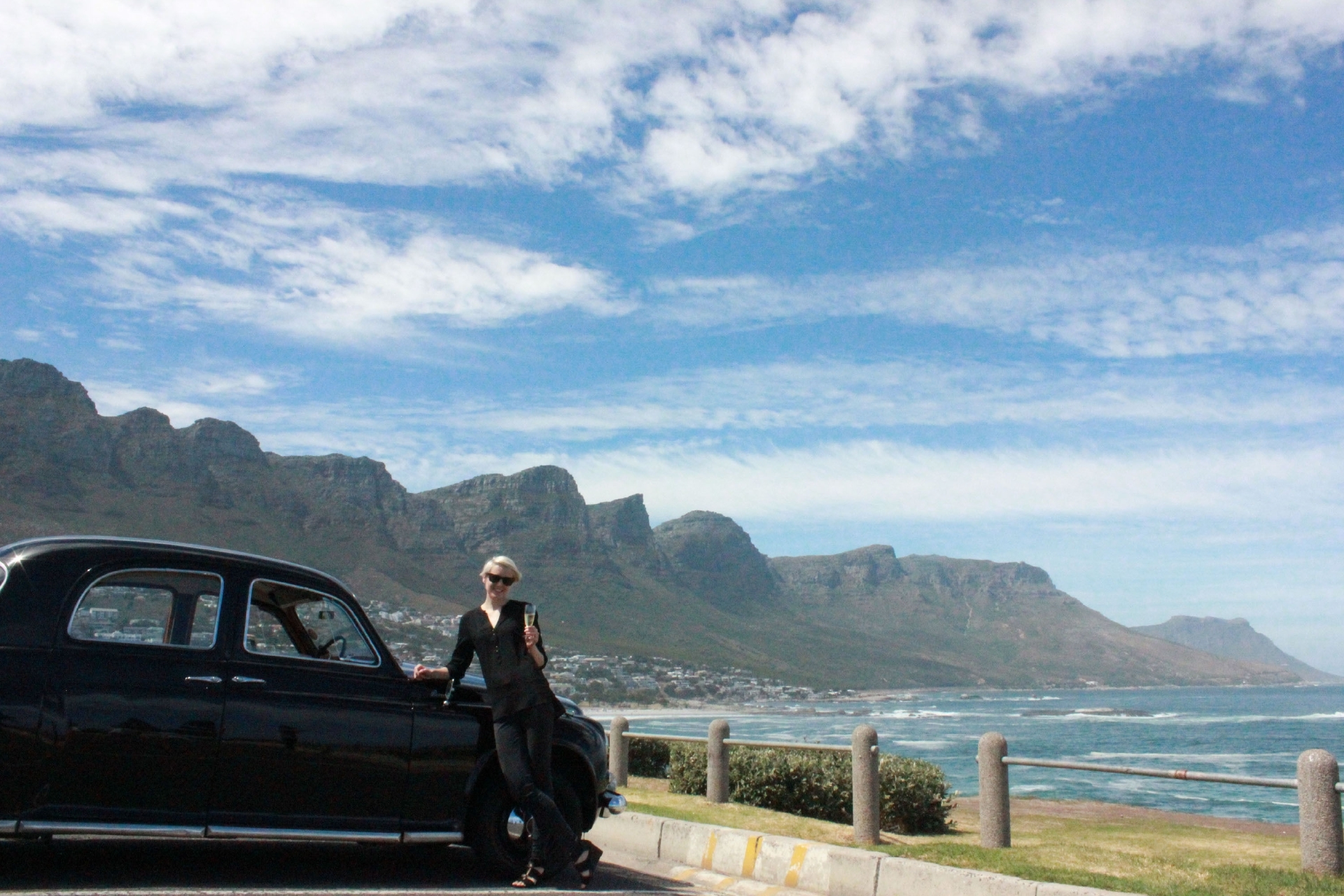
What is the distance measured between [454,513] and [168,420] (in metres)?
59.9

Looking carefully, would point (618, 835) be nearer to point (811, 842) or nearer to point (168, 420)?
point (811, 842)

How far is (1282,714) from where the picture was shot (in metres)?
137

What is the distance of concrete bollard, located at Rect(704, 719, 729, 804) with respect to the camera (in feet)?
40.4

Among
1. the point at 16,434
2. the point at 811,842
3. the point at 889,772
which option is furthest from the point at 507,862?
the point at 16,434

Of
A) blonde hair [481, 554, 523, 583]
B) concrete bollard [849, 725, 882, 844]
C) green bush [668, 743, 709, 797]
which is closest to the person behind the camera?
blonde hair [481, 554, 523, 583]

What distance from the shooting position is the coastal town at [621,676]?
81188 millimetres

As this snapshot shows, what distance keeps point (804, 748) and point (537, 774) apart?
4.86m

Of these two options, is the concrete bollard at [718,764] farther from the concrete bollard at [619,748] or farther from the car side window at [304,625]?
the car side window at [304,625]

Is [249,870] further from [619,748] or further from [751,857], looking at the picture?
[619,748]

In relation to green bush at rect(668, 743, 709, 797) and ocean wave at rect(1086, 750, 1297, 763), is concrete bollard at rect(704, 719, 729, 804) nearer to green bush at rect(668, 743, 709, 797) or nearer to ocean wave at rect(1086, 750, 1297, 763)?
green bush at rect(668, 743, 709, 797)

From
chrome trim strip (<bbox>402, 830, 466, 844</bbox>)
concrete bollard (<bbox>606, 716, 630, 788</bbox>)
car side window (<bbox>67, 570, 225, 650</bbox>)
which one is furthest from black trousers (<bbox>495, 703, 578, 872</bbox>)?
concrete bollard (<bbox>606, 716, 630, 788</bbox>)

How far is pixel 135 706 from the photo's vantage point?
6.19 m

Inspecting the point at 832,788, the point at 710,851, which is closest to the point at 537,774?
the point at 710,851

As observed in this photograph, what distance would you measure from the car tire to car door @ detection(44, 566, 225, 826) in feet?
5.41
